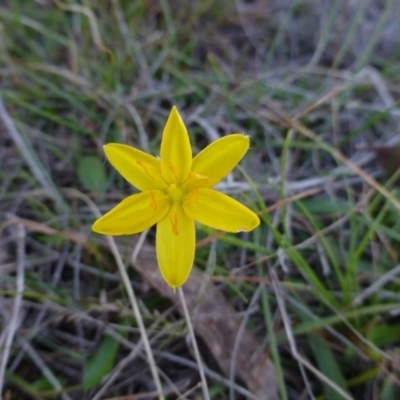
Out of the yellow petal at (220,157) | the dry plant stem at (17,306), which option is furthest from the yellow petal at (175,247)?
the dry plant stem at (17,306)

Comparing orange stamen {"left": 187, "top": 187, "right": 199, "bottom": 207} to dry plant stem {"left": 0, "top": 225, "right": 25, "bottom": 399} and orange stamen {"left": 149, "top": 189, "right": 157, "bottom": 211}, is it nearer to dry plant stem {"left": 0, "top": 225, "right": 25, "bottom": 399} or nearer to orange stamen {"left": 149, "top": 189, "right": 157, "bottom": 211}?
orange stamen {"left": 149, "top": 189, "right": 157, "bottom": 211}

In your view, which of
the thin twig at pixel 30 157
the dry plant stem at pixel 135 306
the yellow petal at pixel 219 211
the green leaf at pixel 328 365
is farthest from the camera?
the thin twig at pixel 30 157

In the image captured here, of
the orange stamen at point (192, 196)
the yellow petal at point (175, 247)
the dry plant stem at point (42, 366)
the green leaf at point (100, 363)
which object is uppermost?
the orange stamen at point (192, 196)

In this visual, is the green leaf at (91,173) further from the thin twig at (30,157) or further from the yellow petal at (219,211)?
the yellow petal at (219,211)

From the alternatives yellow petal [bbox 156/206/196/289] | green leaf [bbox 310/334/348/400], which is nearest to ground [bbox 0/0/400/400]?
green leaf [bbox 310/334/348/400]

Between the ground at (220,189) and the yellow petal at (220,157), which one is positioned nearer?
the yellow petal at (220,157)

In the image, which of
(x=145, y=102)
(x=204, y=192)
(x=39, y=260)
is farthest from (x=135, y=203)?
(x=145, y=102)

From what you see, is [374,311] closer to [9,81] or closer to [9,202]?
[9,202]
